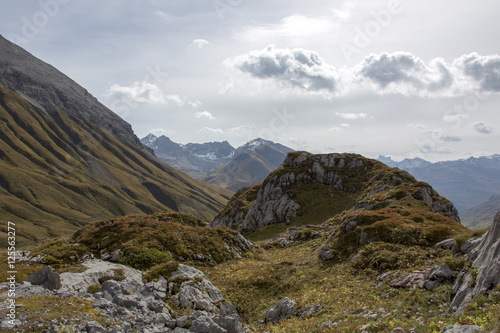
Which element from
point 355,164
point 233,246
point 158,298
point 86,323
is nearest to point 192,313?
point 158,298

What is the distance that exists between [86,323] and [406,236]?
84.8ft

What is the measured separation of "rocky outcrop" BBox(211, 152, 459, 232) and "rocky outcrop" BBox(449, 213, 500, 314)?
42909 millimetres

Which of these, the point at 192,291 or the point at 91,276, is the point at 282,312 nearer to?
the point at 192,291

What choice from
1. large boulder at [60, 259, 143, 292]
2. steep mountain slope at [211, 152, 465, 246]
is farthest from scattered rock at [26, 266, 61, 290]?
steep mountain slope at [211, 152, 465, 246]

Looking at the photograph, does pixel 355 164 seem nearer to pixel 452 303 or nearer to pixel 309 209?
pixel 309 209

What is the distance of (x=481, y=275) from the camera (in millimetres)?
13867

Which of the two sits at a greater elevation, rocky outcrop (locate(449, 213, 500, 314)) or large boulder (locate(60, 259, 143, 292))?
rocky outcrop (locate(449, 213, 500, 314))

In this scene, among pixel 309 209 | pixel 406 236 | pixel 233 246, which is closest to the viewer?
pixel 406 236

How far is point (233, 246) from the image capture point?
120 feet

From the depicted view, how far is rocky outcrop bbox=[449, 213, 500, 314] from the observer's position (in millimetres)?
13055

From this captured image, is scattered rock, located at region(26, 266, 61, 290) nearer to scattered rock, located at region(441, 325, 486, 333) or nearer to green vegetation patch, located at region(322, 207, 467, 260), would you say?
scattered rock, located at region(441, 325, 486, 333)

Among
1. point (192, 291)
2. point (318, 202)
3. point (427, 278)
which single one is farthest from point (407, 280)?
point (318, 202)

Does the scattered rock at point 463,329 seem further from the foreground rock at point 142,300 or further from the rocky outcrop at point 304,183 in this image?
the rocky outcrop at point 304,183

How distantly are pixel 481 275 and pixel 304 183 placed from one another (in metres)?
60.5
